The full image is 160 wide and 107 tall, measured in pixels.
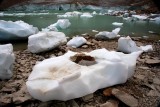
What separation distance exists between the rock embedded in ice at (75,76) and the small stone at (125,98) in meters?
0.12

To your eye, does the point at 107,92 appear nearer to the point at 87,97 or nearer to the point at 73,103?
the point at 87,97

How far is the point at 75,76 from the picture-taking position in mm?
1663

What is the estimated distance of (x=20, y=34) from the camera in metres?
4.12

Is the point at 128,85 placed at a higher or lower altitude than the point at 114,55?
lower

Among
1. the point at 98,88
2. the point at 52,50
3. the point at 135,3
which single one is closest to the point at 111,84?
the point at 98,88

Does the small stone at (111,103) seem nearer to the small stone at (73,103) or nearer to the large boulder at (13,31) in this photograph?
the small stone at (73,103)

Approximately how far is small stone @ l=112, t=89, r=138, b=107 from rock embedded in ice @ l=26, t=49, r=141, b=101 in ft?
0.38

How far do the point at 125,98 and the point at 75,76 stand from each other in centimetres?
44

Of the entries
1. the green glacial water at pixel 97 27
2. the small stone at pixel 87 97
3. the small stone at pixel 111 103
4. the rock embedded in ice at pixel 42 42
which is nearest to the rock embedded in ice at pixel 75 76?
the small stone at pixel 87 97

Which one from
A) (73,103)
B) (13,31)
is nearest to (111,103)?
(73,103)

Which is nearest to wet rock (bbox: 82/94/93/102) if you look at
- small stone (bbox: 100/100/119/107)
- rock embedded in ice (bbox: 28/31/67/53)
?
small stone (bbox: 100/100/119/107)

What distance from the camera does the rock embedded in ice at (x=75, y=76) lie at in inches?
63.3

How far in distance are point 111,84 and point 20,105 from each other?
2.49 feet

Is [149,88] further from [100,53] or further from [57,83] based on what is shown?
[57,83]
